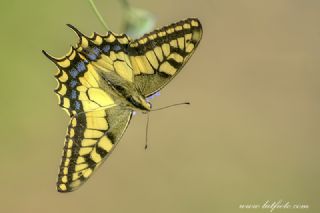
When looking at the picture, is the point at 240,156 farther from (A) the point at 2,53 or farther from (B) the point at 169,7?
(A) the point at 2,53

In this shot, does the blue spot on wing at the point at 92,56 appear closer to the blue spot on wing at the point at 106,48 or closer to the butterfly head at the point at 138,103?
the blue spot on wing at the point at 106,48

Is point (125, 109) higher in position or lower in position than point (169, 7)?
lower

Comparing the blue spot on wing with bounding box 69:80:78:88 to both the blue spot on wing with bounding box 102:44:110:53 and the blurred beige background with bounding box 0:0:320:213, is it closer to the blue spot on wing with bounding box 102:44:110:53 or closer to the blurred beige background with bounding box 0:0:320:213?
the blue spot on wing with bounding box 102:44:110:53

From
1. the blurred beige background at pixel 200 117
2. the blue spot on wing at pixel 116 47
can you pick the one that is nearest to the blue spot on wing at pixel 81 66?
the blue spot on wing at pixel 116 47

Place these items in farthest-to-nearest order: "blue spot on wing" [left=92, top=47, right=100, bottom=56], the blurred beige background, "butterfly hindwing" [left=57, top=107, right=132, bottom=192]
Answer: the blurred beige background, "blue spot on wing" [left=92, top=47, right=100, bottom=56], "butterfly hindwing" [left=57, top=107, right=132, bottom=192]

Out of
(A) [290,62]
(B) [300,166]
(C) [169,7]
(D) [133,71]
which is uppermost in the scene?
(C) [169,7]

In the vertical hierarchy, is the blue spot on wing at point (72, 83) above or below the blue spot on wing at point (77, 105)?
above

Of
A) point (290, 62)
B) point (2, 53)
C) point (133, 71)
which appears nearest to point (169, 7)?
point (290, 62)

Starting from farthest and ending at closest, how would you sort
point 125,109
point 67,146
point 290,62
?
point 290,62 < point 125,109 < point 67,146

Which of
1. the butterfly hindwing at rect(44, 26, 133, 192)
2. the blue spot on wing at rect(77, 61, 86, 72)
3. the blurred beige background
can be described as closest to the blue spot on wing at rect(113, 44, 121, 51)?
the butterfly hindwing at rect(44, 26, 133, 192)
